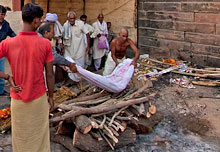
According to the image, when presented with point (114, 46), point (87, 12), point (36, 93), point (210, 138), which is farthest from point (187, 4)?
point (36, 93)

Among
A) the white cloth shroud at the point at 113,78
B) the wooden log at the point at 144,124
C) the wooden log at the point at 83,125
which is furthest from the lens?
the white cloth shroud at the point at 113,78

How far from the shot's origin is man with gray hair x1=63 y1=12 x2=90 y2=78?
22.9 ft

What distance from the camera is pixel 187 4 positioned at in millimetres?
7059

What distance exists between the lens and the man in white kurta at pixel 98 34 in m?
8.34

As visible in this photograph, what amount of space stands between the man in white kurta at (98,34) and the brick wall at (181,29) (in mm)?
1242

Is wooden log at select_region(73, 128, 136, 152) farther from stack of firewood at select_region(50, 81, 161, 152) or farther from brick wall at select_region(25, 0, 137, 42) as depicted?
brick wall at select_region(25, 0, 137, 42)

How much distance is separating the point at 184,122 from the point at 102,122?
67.3 inches

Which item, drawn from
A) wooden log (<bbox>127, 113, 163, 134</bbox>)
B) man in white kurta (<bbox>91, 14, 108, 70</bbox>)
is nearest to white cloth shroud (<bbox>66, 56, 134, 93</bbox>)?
wooden log (<bbox>127, 113, 163, 134</bbox>)

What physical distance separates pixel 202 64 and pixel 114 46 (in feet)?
8.10

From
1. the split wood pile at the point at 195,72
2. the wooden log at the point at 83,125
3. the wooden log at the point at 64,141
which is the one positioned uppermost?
the split wood pile at the point at 195,72

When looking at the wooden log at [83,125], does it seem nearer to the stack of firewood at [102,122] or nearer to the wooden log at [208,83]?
the stack of firewood at [102,122]

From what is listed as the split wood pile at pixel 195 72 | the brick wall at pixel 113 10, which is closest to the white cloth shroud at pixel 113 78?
the split wood pile at pixel 195 72

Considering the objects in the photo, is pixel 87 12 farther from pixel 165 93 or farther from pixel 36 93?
pixel 36 93

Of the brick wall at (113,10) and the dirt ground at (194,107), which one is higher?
the brick wall at (113,10)
